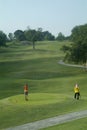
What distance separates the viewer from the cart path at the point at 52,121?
77.5 feet

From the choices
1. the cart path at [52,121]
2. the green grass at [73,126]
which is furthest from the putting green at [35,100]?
the green grass at [73,126]

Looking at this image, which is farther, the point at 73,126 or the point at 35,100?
the point at 35,100

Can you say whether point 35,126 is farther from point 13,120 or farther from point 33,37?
point 33,37

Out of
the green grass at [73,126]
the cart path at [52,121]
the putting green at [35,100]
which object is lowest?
the putting green at [35,100]

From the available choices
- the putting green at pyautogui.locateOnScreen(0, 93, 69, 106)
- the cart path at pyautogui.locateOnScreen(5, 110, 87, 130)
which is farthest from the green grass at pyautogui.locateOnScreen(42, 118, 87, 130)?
the putting green at pyautogui.locateOnScreen(0, 93, 69, 106)

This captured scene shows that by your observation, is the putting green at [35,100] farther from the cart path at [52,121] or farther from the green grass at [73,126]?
the green grass at [73,126]

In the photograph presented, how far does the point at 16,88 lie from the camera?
2188 inches

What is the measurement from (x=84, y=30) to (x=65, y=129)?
67.3 meters

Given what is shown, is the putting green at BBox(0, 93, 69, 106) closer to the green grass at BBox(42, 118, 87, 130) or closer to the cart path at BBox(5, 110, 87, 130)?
the cart path at BBox(5, 110, 87, 130)

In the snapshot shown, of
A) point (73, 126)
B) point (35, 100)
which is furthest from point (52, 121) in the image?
point (35, 100)

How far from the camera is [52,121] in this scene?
82.1 ft

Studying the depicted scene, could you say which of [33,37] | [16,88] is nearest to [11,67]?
[16,88]

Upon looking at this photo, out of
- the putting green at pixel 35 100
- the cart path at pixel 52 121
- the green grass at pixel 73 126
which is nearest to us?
the green grass at pixel 73 126

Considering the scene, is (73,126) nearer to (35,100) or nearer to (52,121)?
(52,121)
